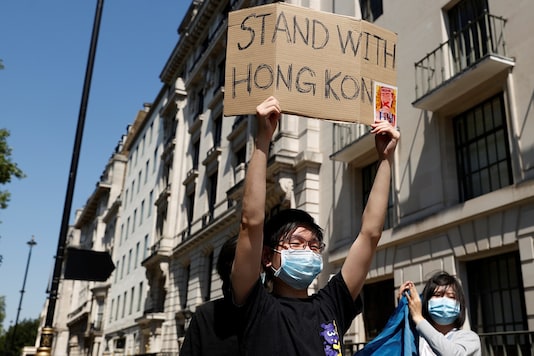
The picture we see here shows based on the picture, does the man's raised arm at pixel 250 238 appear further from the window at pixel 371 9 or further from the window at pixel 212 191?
the window at pixel 212 191

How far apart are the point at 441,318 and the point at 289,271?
2.21 metres

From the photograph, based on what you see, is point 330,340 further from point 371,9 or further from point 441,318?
point 371,9

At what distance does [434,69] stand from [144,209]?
101 feet

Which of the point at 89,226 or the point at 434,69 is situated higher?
the point at 89,226

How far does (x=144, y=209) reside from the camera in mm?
39500

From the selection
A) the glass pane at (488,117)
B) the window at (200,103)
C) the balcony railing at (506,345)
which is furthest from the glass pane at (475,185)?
the window at (200,103)

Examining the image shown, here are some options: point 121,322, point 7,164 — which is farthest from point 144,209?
point 7,164

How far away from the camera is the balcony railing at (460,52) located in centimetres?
1058

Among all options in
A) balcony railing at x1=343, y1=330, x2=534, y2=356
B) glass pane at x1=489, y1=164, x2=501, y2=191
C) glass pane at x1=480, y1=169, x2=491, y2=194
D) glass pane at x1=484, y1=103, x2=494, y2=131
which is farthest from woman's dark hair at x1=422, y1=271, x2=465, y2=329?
glass pane at x1=484, y1=103, x2=494, y2=131

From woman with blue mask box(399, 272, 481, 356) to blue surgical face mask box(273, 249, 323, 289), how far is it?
1786 mm

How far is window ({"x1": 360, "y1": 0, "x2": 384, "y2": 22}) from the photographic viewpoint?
50.3 feet

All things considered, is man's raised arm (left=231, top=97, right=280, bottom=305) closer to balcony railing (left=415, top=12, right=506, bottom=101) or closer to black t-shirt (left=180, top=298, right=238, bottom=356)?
black t-shirt (left=180, top=298, right=238, bottom=356)

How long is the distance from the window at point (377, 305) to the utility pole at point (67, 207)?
7.89 m

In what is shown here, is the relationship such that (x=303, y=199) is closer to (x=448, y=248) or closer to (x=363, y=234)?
(x=448, y=248)
